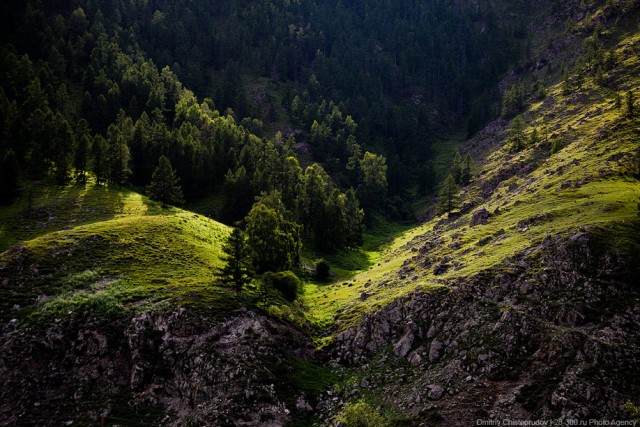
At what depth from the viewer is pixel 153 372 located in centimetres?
4203

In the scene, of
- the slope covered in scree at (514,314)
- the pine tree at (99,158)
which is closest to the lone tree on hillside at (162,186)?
→ the pine tree at (99,158)

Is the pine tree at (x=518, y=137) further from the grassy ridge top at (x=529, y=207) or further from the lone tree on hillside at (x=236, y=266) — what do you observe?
the lone tree on hillside at (x=236, y=266)

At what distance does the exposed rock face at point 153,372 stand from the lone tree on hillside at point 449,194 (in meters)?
74.5

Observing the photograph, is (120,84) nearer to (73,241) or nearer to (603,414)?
(73,241)

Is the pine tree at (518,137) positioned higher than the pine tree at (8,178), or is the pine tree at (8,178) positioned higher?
the pine tree at (8,178)

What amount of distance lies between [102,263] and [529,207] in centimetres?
6350

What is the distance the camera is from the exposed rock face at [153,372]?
37.9 meters

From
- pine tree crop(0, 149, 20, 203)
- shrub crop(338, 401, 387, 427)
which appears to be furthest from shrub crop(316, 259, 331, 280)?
pine tree crop(0, 149, 20, 203)

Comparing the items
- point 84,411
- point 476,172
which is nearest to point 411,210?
point 476,172

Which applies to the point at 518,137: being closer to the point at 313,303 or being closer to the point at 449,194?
the point at 449,194

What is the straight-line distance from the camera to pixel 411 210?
494 feet

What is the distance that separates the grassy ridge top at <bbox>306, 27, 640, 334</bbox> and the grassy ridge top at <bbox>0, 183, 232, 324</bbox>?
742 inches

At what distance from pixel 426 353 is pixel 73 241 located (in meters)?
48.3

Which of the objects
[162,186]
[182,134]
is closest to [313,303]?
[162,186]
